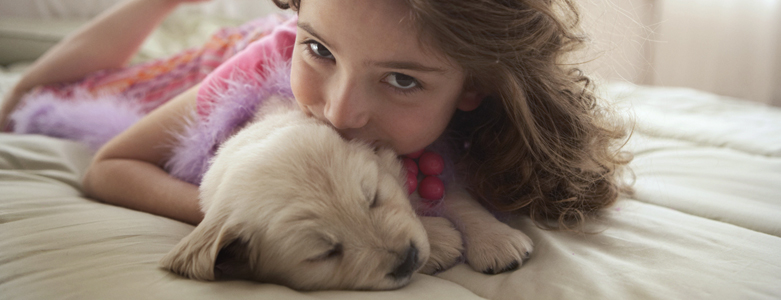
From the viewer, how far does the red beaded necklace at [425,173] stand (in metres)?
1.43

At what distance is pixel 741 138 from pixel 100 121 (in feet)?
9.65

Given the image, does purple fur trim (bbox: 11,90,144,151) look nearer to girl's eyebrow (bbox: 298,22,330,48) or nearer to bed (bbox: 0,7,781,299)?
bed (bbox: 0,7,781,299)

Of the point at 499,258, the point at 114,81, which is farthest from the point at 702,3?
the point at 114,81

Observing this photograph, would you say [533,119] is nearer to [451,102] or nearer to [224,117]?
[451,102]

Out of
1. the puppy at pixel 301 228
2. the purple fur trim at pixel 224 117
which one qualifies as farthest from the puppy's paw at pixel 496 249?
the purple fur trim at pixel 224 117

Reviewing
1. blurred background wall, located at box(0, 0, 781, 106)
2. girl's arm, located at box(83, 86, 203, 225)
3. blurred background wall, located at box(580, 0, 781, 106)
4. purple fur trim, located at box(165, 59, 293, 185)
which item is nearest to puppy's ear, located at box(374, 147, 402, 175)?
purple fur trim, located at box(165, 59, 293, 185)

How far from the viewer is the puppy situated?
3.29ft

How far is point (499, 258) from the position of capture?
1.17m

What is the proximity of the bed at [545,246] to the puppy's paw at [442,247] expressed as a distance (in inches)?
1.1

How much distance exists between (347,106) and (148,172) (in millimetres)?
868

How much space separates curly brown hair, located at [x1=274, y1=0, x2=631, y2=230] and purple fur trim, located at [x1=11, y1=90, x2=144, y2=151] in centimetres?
125

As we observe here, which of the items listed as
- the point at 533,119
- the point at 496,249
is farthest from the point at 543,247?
the point at 533,119

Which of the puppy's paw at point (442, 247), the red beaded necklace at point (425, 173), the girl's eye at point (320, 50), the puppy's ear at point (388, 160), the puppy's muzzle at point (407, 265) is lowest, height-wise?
the puppy's paw at point (442, 247)

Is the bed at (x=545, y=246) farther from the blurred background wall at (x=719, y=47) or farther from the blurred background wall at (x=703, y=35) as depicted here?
the blurred background wall at (x=719, y=47)
